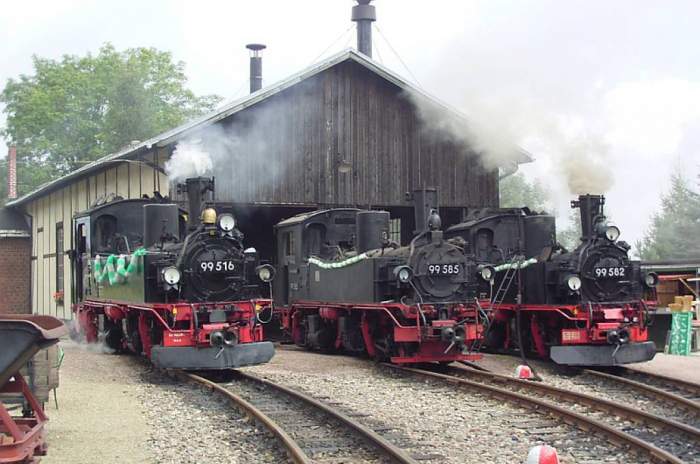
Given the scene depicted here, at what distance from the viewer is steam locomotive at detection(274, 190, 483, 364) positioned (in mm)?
13992

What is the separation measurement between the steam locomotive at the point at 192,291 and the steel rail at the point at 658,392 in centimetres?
484

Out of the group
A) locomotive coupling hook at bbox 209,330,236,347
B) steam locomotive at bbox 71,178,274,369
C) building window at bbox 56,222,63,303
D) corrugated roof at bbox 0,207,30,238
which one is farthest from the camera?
corrugated roof at bbox 0,207,30,238

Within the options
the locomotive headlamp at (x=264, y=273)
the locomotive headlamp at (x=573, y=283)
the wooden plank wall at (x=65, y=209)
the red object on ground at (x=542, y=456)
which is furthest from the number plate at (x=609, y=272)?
the wooden plank wall at (x=65, y=209)

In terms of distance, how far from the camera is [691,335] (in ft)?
59.6

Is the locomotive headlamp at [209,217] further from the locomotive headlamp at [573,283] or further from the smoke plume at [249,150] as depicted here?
the smoke plume at [249,150]

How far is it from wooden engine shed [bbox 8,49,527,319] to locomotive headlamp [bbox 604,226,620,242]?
7.50 m

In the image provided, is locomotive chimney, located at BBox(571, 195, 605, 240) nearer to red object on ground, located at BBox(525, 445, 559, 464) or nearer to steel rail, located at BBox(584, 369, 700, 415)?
steel rail, located at BBox(584, 369, 700, 415)

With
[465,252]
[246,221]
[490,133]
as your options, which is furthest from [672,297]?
[246,221]

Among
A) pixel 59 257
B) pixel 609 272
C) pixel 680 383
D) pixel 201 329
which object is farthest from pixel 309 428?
pixel 59 257

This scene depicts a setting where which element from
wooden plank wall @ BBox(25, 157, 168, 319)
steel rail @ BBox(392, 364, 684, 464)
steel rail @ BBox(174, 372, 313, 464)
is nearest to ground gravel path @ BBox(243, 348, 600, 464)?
steel rail @ BBox(392, 364, 684, 464)

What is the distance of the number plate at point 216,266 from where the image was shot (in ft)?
43.7

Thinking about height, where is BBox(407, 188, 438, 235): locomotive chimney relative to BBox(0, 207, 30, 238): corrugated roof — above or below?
below

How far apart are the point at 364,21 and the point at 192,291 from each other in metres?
15.8

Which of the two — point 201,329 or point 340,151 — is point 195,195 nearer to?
point 201,329
